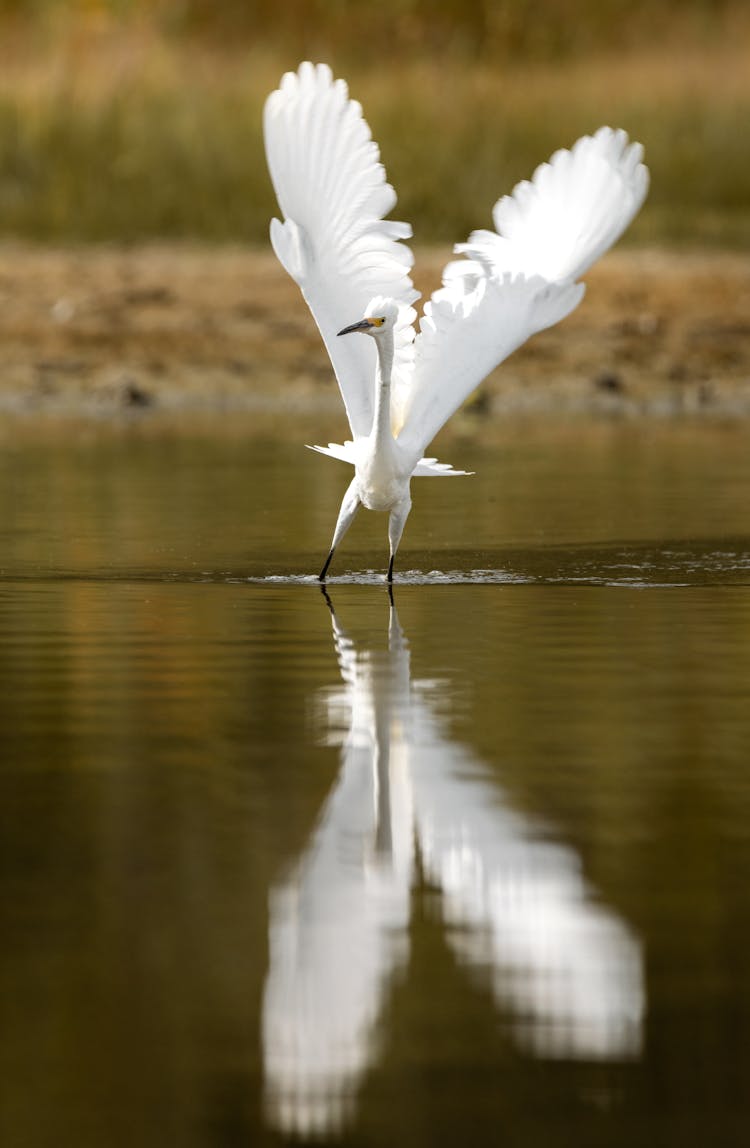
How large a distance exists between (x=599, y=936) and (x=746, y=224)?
18.8 metres

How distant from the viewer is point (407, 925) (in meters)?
4.98

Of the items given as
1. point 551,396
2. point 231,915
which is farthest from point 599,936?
point 551,396

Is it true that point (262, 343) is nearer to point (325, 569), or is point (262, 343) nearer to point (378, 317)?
point (325, 569)

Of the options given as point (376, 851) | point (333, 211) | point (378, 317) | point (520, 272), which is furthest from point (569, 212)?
point (376, 851)

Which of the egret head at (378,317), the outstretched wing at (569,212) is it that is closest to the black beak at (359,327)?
the egret head at (378,317)

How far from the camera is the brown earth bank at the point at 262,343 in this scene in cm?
1972

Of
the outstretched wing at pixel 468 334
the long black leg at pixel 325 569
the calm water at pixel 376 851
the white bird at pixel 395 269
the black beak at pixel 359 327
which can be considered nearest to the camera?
the calm water at pixel 376 851

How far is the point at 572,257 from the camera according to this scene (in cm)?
1059

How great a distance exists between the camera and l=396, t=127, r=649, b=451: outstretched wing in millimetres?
10141

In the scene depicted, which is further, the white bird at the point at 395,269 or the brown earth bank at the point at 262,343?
the brown earth bank at the point at 262,343

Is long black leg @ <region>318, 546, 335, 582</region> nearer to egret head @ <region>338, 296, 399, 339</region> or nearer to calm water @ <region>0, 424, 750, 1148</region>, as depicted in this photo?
calm water @ <region>0, 424, 750, 1148</region>

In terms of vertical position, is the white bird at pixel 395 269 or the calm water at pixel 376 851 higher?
the white bird at pixel 395 269

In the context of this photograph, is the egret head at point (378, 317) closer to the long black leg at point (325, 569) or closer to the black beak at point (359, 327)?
the black beak at point (359, 327)

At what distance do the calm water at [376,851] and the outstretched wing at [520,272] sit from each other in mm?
685
